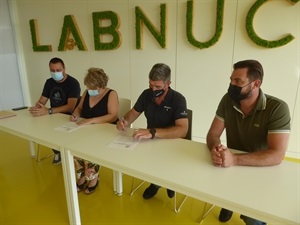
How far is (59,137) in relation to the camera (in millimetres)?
1787

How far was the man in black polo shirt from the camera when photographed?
173 centimetres

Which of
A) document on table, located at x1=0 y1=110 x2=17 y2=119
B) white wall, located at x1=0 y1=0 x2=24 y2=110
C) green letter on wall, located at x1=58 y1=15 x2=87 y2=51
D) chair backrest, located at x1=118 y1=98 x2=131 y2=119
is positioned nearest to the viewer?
document on table, located at x1=0 y1=110 x2=17 y2=119

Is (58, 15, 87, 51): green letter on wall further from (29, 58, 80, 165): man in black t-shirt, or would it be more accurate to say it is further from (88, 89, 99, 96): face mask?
(88, 89, 99, 96): face mask

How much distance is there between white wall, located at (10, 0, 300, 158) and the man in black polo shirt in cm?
151

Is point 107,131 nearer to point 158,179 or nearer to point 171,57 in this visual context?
point 158,179

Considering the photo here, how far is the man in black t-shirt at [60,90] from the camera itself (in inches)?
101

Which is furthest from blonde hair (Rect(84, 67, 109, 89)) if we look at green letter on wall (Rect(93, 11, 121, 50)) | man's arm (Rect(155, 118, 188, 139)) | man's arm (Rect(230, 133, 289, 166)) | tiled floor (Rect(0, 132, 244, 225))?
green letter on wall (Rect(93, 11, 121, 50))

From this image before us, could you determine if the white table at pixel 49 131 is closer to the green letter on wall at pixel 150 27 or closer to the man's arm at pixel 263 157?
the man's arm at pixel 263 157

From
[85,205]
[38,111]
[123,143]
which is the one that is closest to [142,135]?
[123,143]

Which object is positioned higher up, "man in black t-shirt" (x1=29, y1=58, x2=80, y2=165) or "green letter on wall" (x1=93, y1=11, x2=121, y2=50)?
"green letter on wall" (x1=93, y1=11, x2=121, y2=50)

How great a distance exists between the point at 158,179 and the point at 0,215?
68.3 inches

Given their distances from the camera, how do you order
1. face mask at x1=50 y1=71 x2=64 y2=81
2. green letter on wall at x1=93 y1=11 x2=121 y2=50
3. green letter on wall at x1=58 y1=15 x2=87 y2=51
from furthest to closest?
green letter on wall at x1=58 y1=15 x2=87 y2=51, green letter on wall at x1=93 y1=11 x2=121 y2=50, face mask at x1=50 y1=71 x2=64 y2=81

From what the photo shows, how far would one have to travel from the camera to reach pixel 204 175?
1223 millimetres

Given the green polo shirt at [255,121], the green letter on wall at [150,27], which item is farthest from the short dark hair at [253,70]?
the green letter on wall at [150,27]
